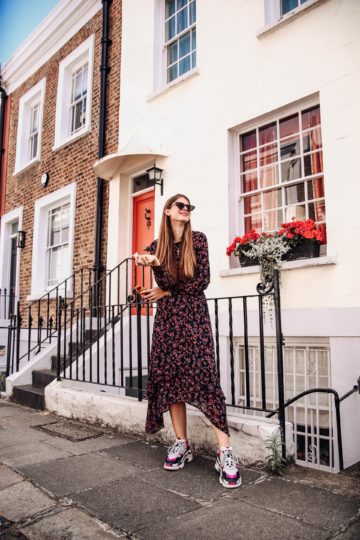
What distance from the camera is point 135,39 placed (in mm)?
7750

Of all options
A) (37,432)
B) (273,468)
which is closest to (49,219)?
(37,432)

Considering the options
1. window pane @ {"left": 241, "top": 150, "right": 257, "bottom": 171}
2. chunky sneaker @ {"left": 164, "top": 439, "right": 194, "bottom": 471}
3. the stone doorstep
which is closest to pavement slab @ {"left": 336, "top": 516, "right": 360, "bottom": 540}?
the stone doorstep

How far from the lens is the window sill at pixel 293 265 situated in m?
4.68

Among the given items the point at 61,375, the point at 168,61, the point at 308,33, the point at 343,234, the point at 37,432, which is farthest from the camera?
the point at 168,61

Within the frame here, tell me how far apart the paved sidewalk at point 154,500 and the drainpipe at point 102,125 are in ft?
15.2

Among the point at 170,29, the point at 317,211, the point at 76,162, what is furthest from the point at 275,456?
the point at 76,162

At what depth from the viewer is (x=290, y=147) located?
18.1 ft

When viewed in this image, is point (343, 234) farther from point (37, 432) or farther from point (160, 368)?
point (37, 432)

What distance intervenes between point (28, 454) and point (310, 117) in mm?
4783

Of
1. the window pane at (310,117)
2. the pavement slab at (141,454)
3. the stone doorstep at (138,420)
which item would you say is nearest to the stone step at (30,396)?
the stone doorstep at (138,420)

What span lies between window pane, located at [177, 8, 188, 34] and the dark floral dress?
219 inches

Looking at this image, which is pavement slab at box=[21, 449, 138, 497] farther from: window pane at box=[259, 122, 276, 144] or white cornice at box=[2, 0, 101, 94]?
white cornice at box=[2, 0, 101, 94]

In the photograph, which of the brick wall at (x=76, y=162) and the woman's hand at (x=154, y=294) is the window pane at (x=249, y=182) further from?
the woman's hand at (x=154, y=294)

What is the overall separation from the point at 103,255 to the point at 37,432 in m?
3.93
